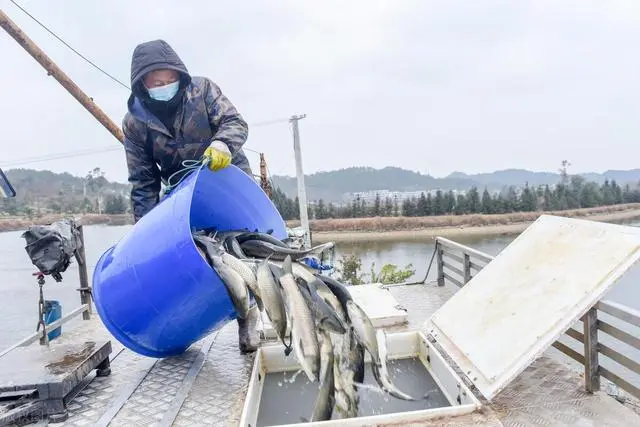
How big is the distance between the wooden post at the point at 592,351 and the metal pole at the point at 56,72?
27.1ft

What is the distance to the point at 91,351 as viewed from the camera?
2975 millimetres

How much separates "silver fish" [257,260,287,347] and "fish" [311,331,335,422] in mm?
194

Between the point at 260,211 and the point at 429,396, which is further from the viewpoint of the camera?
the point at 260,211

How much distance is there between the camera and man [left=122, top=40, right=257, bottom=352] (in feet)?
10.4

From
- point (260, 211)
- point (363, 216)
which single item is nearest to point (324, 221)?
point (363, 216)

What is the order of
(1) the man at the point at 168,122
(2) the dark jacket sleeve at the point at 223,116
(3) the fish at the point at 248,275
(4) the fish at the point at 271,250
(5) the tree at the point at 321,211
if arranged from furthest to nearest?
(5) the tree at the point at 321,211
(2) the dark jacket sleeve at the point at 223,116
(1) the man at the point at 168,122
(4) the fish at the point at 271,250
(3) the fish at the point at 248,275

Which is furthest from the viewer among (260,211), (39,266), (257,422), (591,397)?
(260,211)

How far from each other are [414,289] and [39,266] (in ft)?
12.3

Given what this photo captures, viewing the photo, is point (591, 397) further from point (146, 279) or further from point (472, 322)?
point (146, 279)

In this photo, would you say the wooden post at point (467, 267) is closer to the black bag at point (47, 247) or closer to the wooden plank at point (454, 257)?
the wooden plank at point (454, 257)

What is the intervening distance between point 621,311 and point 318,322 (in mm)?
1599

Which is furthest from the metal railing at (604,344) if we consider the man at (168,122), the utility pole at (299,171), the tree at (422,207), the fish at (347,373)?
the tree at (422,207)

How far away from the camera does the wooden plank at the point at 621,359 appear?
235cm

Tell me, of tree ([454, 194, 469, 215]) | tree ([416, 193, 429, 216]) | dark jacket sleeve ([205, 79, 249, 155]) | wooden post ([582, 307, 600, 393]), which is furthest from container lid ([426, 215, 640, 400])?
tree ([454, 194, 469, 215])
